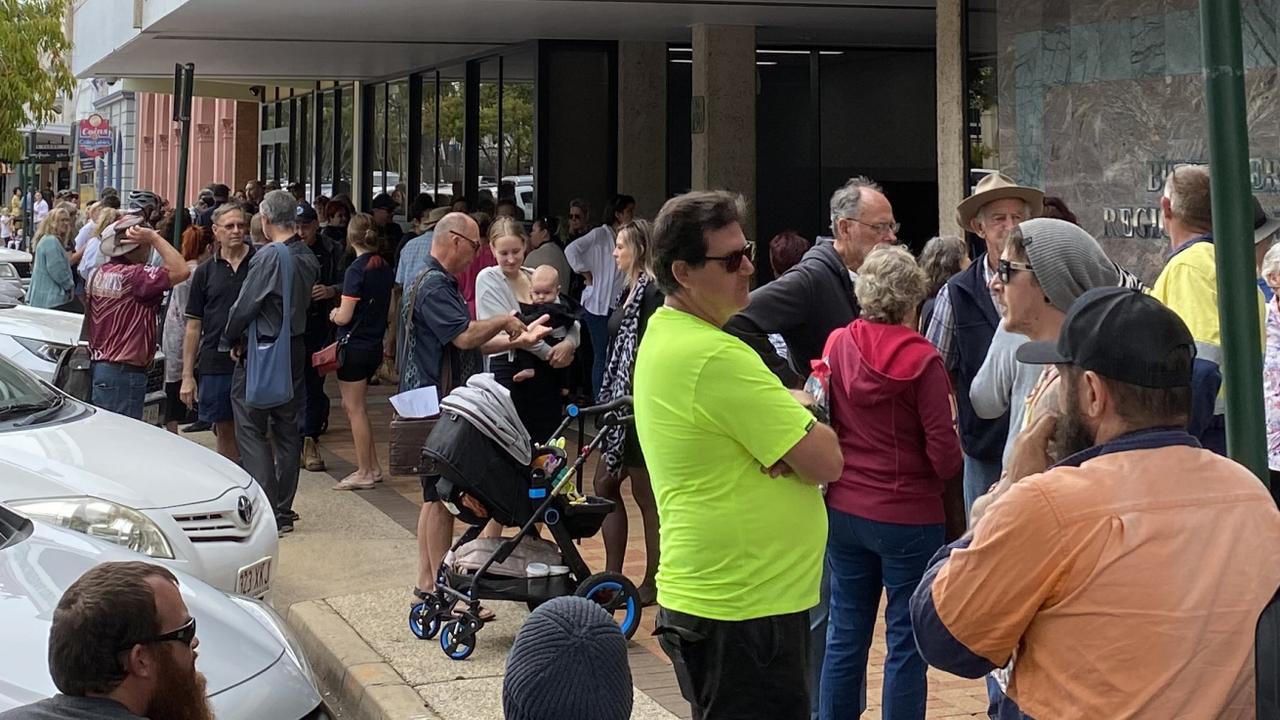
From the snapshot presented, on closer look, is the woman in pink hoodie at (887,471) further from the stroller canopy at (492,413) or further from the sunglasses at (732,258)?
the stroller canopy at (492,413)

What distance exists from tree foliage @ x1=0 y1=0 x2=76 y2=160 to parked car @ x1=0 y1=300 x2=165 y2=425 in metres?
19.6

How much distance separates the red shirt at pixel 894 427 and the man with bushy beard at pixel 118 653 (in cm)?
242

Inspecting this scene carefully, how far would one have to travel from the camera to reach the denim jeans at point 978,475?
5.38 meters

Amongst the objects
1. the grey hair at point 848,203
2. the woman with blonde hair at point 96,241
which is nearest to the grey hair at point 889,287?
the grey hair at point 848,203

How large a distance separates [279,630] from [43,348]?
26.4 feet

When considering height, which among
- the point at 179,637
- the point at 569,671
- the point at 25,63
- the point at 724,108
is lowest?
the point at 179,637

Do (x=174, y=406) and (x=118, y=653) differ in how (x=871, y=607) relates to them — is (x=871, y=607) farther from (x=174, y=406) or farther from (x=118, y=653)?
(x=174, y=406)

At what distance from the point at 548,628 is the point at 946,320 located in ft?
12.9

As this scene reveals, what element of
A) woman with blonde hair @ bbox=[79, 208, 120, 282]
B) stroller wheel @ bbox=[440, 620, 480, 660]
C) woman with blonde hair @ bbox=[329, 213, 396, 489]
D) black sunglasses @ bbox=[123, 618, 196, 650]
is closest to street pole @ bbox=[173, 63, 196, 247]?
woman with blonde hair @ bbox=[79, 208, 120, 282]

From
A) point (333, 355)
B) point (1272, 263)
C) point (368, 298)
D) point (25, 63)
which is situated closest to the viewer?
point (1272, 263)

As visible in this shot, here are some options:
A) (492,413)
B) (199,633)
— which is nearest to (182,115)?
(492,413)

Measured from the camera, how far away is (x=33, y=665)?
4.23 meters

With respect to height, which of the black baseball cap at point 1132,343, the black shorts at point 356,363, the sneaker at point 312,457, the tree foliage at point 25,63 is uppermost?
the tree foliage at point 25,63

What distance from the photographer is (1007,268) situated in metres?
4.09
